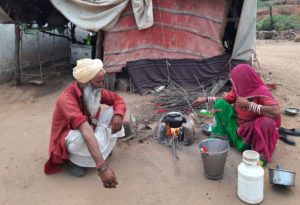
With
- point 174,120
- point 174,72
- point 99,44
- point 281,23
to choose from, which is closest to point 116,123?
point 174,120

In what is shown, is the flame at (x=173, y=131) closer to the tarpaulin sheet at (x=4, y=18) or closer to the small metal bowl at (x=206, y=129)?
the small metal bowl at (x=206, y=129)

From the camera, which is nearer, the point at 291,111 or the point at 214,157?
the point at 214,157

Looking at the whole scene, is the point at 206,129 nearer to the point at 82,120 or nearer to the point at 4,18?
the point at 82,120

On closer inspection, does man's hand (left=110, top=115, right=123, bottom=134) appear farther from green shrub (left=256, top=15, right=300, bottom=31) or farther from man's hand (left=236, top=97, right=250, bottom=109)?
green shrub (left=256, top=15, right=300, bottom=31)

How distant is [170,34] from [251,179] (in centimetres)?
401

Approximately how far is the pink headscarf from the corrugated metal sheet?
3021 mm

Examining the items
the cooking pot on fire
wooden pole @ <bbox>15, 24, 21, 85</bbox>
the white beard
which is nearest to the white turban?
the white beard

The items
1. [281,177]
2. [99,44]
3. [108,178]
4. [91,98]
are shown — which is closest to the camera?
[108,178]

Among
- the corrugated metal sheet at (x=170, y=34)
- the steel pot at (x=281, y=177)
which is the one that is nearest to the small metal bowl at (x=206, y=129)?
the steel pot at (x=281, y=177)

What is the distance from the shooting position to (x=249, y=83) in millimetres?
3381

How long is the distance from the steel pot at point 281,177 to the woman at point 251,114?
23cm

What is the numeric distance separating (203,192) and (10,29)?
20.1 feet

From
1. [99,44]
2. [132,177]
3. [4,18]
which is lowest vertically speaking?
[132,177]

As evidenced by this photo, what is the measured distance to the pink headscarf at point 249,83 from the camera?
11.0 ft
